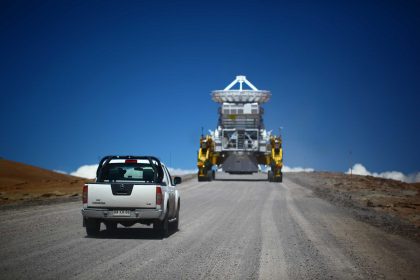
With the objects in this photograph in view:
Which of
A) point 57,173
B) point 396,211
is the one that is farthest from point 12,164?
point 396,211

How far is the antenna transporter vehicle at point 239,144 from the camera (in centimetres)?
5431

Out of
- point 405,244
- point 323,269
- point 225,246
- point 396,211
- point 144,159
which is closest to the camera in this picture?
point 323,269

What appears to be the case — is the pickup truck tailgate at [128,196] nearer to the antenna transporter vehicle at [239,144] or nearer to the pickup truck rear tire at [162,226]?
the pickup truck rear tire at [162,226]

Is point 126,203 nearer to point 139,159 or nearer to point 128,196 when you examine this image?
point 128,196

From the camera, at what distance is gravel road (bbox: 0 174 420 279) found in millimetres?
9891

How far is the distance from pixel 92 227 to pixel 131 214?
1.12 metres

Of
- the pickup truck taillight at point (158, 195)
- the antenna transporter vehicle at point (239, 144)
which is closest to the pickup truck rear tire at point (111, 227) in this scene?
the pickup truck taillight at point (158, 195)

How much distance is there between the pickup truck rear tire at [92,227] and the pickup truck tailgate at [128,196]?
62 cm

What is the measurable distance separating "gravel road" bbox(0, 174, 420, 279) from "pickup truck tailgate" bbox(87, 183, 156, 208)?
80 centimetres

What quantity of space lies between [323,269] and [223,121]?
4535 cm

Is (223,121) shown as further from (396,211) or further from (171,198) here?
(171,198)

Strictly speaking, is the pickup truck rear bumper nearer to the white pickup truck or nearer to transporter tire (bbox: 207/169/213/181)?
the white pickup truck

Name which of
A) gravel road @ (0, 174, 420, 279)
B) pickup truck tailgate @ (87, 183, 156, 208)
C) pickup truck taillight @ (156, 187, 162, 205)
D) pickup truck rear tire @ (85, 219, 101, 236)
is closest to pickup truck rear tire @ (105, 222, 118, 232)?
gravel road @ (0, 174, 420, 279)

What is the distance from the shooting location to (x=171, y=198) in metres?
15.9
